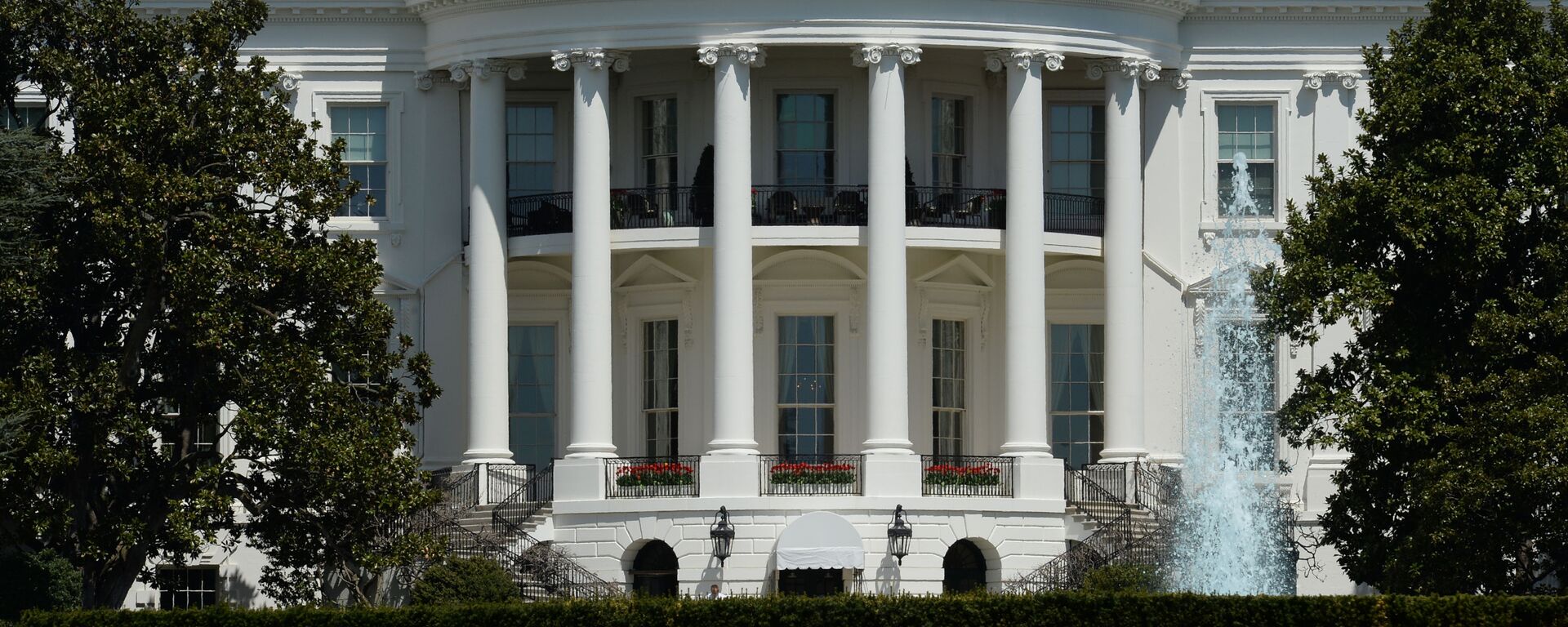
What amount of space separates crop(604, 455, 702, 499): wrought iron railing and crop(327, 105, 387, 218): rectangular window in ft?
24.2

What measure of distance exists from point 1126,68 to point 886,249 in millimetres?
5355

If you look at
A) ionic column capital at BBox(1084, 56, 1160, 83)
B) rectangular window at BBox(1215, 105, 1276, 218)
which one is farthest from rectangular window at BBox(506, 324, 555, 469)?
rectangular window at BBox(1215, 105, 1276, 218)

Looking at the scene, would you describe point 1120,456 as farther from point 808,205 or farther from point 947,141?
point 808,205

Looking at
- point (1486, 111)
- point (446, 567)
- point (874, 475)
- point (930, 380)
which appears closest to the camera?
point (1486, 111)

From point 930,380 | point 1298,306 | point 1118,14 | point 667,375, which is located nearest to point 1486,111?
point 1298,306

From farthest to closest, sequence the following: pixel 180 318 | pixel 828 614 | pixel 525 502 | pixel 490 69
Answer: pixel 490 69 → pixel 525 502 → pixel 180 318 → pixel 828 614

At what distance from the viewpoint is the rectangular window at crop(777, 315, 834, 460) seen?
51375mm

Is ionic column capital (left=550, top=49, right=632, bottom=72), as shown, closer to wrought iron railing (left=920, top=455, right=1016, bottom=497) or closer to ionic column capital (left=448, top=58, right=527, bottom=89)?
ionic column capital (left=448, top=58, right=527, bottom=89)

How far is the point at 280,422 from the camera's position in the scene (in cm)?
4034

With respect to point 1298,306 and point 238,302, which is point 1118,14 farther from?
point 238,302

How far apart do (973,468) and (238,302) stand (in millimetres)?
13499

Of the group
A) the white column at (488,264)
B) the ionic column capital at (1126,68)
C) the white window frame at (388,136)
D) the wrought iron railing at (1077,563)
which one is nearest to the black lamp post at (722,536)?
the wrought iron railing at (1077,563)

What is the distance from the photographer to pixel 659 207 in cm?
5088

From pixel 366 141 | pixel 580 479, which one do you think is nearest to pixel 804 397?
pixel 580 479
